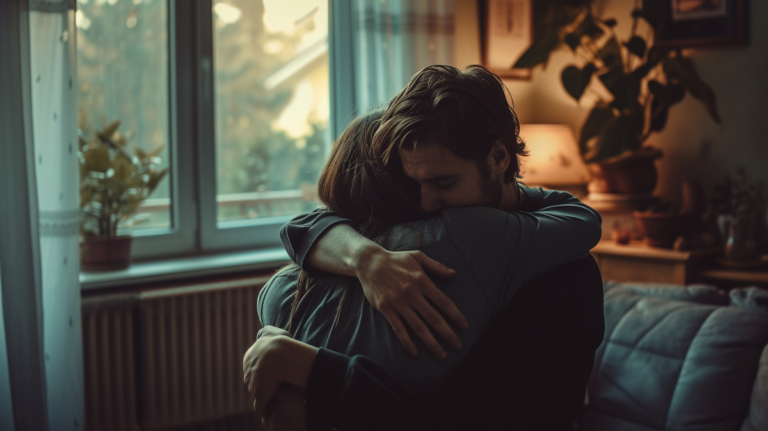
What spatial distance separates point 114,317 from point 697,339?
6.24ft

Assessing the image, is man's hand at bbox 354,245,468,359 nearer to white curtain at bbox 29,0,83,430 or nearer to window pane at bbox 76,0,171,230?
white curtain at bbox 29,0,83,430

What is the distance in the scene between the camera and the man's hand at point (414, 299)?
824 mm

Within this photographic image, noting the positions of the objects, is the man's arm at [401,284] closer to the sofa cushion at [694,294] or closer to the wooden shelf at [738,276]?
the sofa cushion at [694,294]

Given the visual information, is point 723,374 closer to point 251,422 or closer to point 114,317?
point 251,422

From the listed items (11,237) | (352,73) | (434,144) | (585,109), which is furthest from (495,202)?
(585,109)

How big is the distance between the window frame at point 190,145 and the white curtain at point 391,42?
0.35 ft

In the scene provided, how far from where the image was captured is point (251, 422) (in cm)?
241

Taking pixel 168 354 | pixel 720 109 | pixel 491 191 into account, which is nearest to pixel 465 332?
pixel 491 191

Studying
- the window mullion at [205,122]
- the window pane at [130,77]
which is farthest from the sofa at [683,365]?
the window pane at [130,77]

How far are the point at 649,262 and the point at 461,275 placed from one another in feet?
6.39

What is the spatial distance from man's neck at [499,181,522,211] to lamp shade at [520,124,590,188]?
1727 mm

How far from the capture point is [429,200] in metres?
0.97

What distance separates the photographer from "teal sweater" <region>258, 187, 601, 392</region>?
85 centimetres

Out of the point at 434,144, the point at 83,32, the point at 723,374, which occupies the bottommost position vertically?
the point at 723,374
